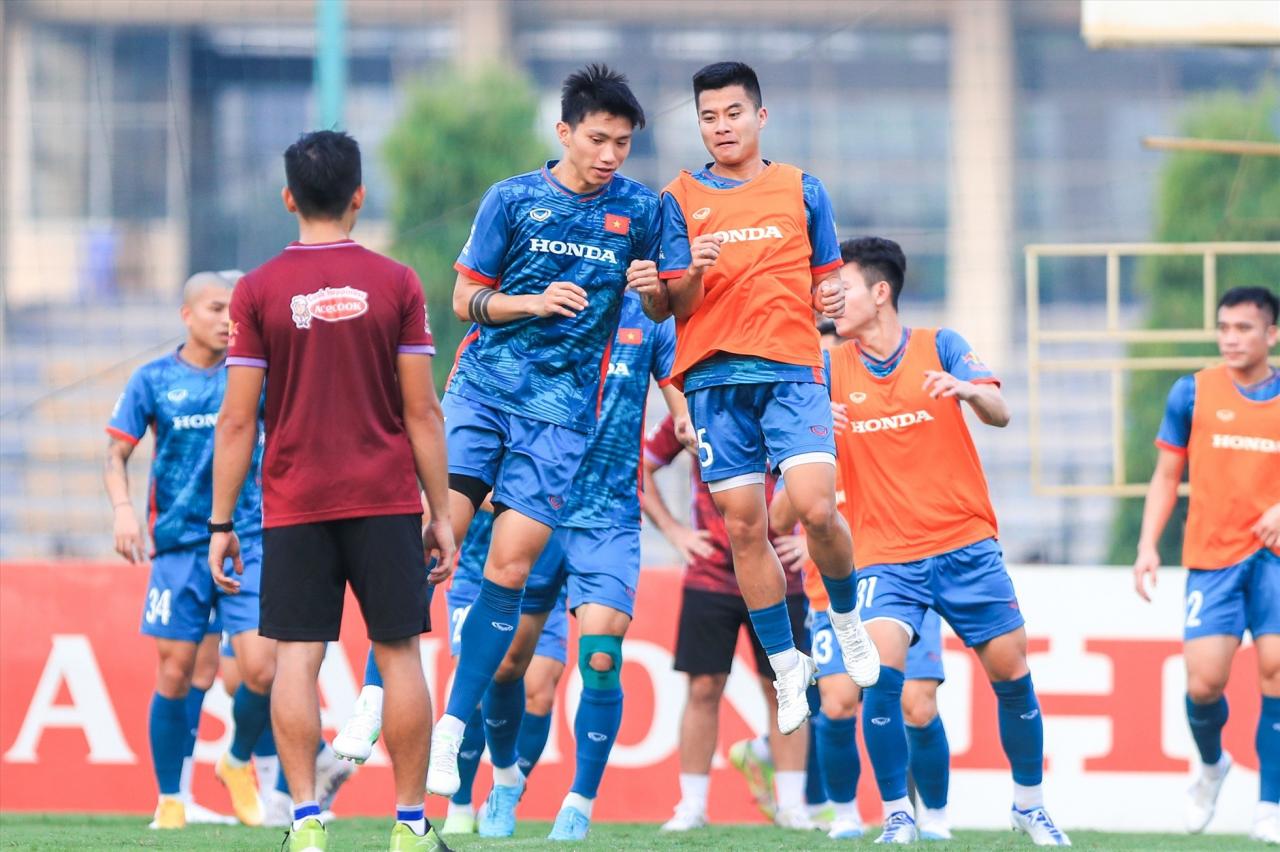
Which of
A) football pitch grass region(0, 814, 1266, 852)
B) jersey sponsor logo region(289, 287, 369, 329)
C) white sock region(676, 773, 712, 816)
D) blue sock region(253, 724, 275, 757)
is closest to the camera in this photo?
jersey sponsor logo region(289, 287, 369, 329)

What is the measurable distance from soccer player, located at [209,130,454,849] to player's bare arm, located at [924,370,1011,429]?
2.22 meters

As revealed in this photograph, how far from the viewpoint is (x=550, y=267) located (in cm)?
620

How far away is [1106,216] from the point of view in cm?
2812

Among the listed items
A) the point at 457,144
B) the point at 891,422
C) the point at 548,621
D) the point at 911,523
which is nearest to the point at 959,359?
the point at 891,422

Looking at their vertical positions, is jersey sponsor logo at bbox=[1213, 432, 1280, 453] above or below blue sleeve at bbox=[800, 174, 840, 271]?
below

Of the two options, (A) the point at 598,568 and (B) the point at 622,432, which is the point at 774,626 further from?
(B) the point at 622,432

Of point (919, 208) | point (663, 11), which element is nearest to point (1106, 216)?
point (919, 208)

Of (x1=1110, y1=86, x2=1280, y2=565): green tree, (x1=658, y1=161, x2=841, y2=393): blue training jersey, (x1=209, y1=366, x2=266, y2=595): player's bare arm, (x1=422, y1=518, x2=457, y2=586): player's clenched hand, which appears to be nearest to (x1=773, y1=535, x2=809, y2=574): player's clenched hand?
(x1=658, y1=161, x2=841, y2=393): blue training jersey

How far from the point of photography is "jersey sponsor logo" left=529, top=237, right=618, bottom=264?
619 cm

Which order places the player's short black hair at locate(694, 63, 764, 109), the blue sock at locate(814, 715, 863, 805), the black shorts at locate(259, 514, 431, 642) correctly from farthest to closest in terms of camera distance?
the blue sock at locate(814, 715, 863, 805) → the player's short black hair at locate(694, 63, 764, 109) → the black shorts at locate(259, 514, 431, 642)

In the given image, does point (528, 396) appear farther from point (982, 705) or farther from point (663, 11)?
point (663, 11)

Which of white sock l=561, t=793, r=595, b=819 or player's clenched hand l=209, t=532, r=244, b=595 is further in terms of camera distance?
white sock l=561, t=793, r=595, b=819

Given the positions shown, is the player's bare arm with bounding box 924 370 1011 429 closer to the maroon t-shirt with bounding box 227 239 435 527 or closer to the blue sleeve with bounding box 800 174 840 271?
the blue sleeve with bounding box 800 174 840 271

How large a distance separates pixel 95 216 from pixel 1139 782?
20170 millimetres
